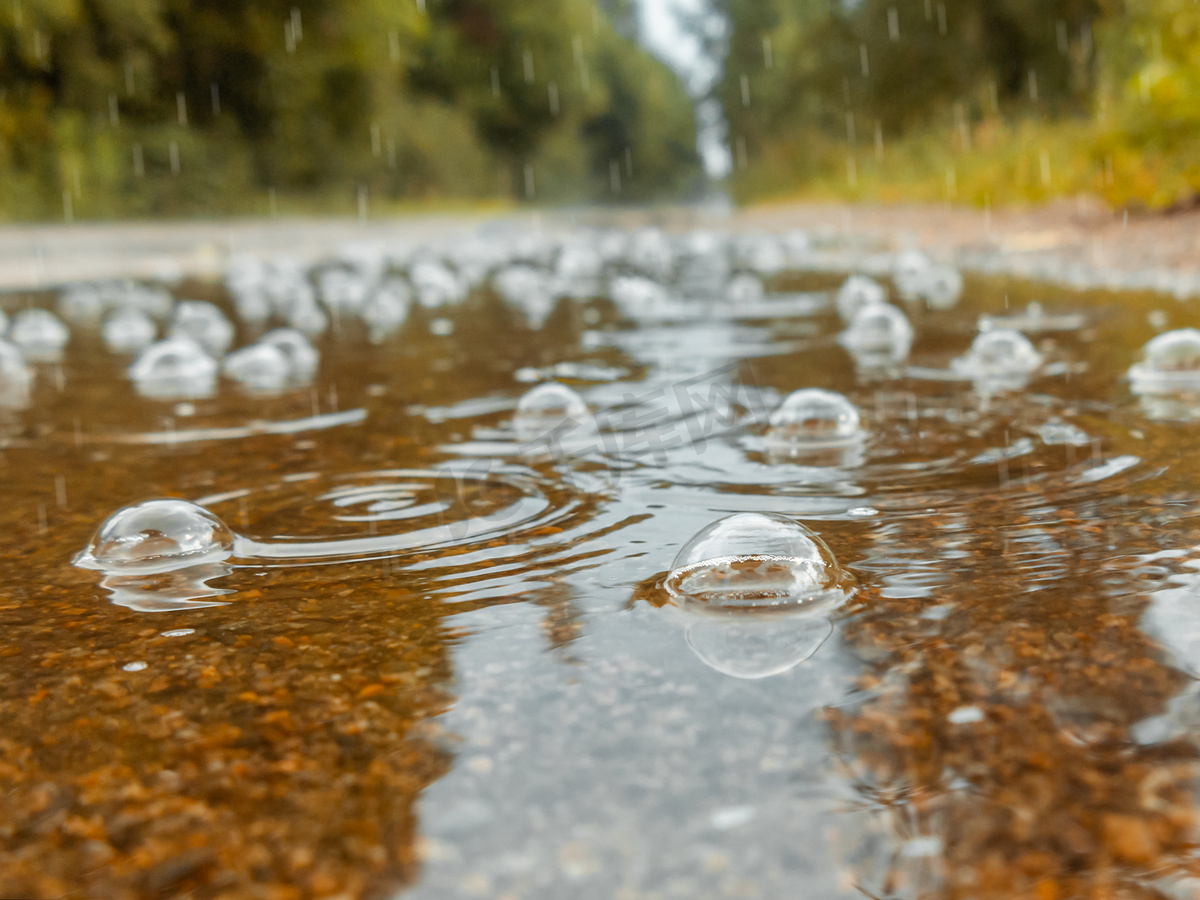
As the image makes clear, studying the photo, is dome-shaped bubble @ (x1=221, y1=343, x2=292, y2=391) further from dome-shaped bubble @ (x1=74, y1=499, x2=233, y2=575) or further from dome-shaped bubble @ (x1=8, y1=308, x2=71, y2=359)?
dome-shaped bubble @ (x1=74, y1=499, x2=233, y2=575)

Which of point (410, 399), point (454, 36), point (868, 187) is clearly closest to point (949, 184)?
point (868, 187)

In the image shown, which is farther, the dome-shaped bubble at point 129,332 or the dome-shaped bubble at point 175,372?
the dome-shaped bubble at point 129,332

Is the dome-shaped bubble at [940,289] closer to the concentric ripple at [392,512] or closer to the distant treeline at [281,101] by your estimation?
the concentric ripple at [392,512]

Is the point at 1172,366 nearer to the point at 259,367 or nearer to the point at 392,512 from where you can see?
the point at 392,512

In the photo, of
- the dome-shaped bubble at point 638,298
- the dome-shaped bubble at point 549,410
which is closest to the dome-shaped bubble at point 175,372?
the dome-shaped bubble at point 549,410

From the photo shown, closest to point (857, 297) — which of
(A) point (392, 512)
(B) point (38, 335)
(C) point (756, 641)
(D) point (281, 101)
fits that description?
(B) point (38, 335)

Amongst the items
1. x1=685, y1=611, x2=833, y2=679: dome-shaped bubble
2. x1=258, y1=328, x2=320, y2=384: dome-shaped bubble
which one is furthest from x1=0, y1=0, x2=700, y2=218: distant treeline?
x1=685, y1=611, x2=833, y2=679: dome-shaped bubble
